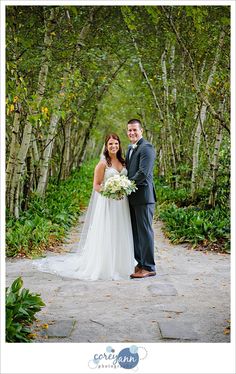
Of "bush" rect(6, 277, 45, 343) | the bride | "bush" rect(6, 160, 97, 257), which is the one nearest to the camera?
"bush" rect(6, 277, 45, 343)

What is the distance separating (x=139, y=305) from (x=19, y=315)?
5.05 ft

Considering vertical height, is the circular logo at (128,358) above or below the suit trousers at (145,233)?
below

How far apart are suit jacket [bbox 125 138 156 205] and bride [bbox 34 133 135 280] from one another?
23 centimetres

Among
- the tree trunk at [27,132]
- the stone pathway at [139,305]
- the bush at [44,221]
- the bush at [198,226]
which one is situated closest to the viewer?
the stone pathway at [139,305]

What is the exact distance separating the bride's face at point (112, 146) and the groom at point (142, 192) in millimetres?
209

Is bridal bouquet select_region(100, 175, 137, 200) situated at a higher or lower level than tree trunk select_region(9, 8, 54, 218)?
lower

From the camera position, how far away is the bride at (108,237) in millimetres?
7125

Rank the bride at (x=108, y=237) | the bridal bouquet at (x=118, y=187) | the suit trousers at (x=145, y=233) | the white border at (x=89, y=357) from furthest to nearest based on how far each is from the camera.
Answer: the bride at (x=108, y=237), the suit trousers at (x=145, y=233), the bridal bouquet at (x=118, y=187), the white border at (x=89, y=357)

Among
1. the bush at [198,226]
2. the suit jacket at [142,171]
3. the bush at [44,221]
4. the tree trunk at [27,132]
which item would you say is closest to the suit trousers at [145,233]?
the suit jacket at [142,171]

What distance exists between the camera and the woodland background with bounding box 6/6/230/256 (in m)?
8.42

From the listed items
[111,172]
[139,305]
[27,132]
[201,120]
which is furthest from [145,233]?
[201,120]

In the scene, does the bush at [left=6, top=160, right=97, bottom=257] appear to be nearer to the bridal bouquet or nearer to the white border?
the bridal bouquet

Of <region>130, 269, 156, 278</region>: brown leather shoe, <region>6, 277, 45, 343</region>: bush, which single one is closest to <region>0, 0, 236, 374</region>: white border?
<region>6, 277, 45, 343</region>: bush

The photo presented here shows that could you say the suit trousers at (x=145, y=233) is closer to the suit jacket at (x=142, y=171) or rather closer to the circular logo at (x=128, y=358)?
the suit jacket at (x=142, y=171)
